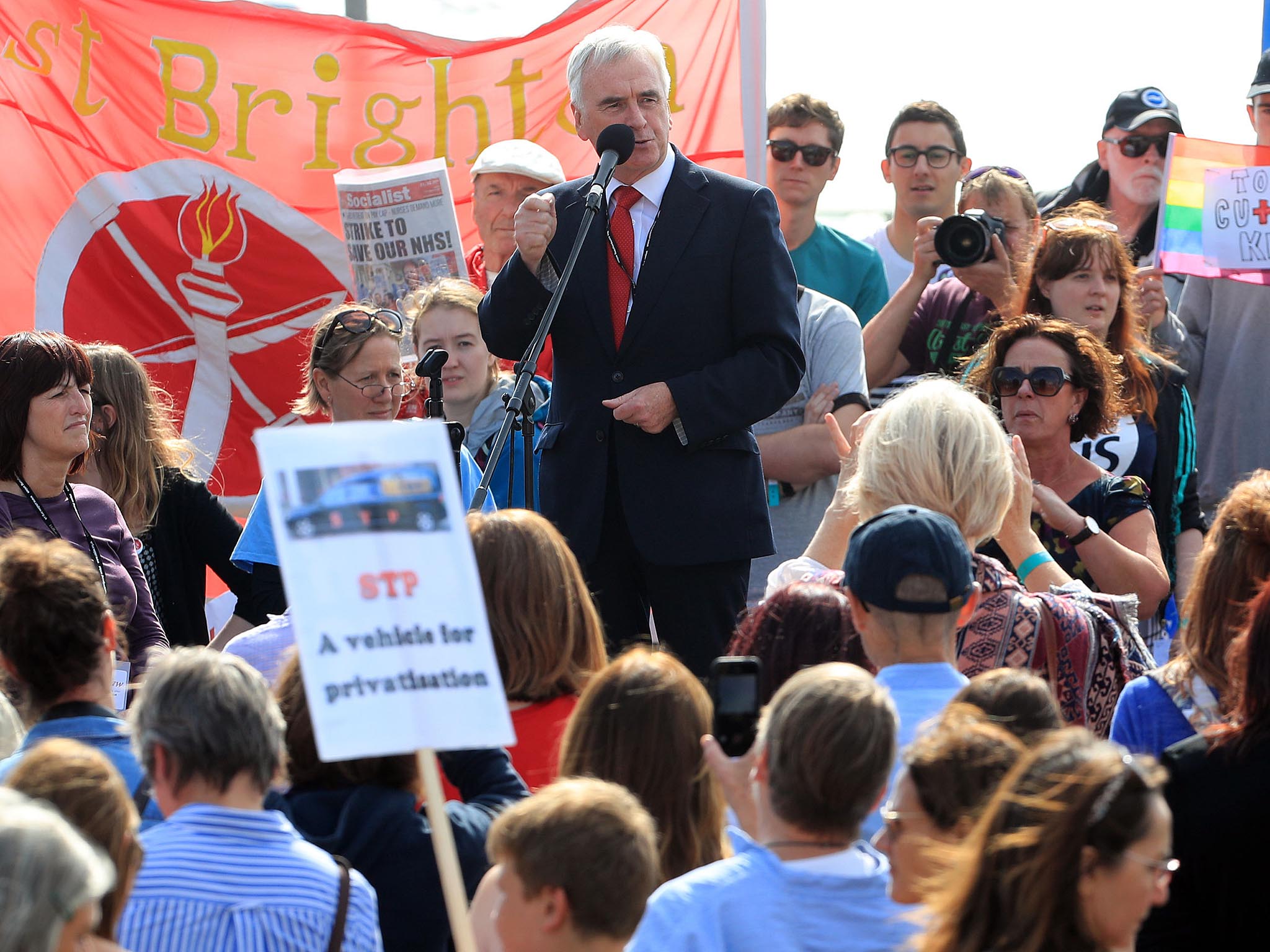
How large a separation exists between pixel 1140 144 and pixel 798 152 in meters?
1.33

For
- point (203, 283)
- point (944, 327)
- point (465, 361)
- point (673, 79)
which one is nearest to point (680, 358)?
point (465, 361)

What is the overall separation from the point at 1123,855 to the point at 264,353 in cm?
548

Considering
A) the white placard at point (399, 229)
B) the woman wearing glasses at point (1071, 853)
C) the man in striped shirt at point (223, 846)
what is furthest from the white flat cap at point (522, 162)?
the woman wearing glasses at point (1071, 853)

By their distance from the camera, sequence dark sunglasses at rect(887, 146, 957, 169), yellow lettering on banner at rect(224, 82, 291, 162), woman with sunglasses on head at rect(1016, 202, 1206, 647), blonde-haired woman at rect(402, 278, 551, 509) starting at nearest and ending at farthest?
woman with sunglasses on head at rect(1016, 202, 1206, 647), blonde-haired woman at rect(402, 278, 551, 509), dark sunglasses at rect(887, 146, 957, 169), yellow lettering on banner at rect(224, 82, 291, 162)

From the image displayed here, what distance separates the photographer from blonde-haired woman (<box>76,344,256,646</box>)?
4.82m

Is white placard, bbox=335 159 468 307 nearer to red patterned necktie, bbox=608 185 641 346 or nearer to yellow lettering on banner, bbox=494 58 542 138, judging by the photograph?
yellow lettering on banner, bbox=494 58 542 138

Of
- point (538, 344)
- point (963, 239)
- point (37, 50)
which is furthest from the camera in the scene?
point (37, 50)

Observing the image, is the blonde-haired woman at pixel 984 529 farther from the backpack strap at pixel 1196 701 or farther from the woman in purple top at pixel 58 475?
the woman in purple top at pixel 58 475

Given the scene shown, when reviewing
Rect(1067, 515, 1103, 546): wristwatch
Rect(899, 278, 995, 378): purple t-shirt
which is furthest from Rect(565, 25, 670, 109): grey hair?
Rect(899, 278, 995, 378): purple t-shirt

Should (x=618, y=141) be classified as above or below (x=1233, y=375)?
above

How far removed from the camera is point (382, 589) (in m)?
2.03

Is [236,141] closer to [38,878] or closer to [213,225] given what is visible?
[213,225]

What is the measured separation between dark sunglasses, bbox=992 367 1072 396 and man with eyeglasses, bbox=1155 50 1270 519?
1428 millimetres

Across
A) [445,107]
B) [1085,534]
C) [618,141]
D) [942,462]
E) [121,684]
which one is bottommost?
[121,684]
